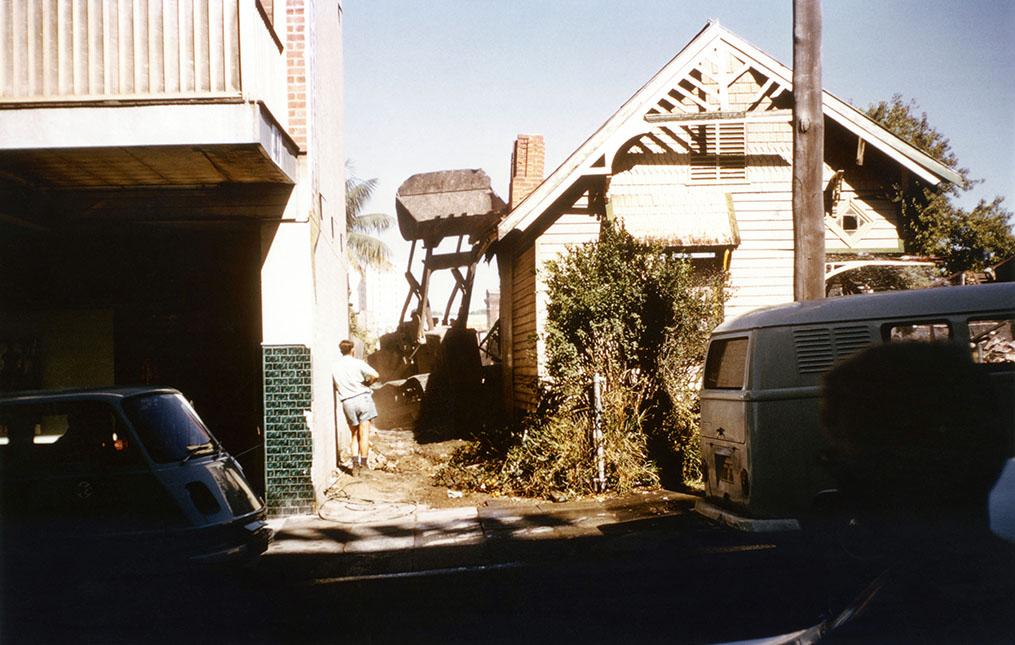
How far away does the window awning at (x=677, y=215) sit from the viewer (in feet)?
41.1

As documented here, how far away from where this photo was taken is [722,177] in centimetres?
1338

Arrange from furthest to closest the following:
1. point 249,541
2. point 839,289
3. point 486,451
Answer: point 839,289 < point 486,451 < point 249,541

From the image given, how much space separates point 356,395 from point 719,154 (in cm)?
742

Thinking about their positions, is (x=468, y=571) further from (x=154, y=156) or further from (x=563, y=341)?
(x=154, y=156)

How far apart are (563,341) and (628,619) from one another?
516 cm

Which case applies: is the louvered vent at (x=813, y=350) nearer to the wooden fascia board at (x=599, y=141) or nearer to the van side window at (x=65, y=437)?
the van side window at (x=65, y=437)

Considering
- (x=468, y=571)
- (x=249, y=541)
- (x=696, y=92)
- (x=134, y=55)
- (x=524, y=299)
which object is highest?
(x=696, y=92)

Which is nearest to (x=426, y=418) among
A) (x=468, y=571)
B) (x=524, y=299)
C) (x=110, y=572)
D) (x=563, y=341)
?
(x=524, y=299)

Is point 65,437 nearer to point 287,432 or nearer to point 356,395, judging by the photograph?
point 287,432

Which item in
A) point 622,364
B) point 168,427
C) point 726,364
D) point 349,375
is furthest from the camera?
point 349,375

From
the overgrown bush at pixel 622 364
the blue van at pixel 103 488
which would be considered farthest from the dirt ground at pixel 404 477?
the blue van at pixel 103 488

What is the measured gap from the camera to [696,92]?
13586 mm

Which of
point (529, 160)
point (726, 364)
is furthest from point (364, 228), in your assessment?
point (726, 364)

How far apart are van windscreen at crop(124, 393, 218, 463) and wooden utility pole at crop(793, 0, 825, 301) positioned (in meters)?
5.88
